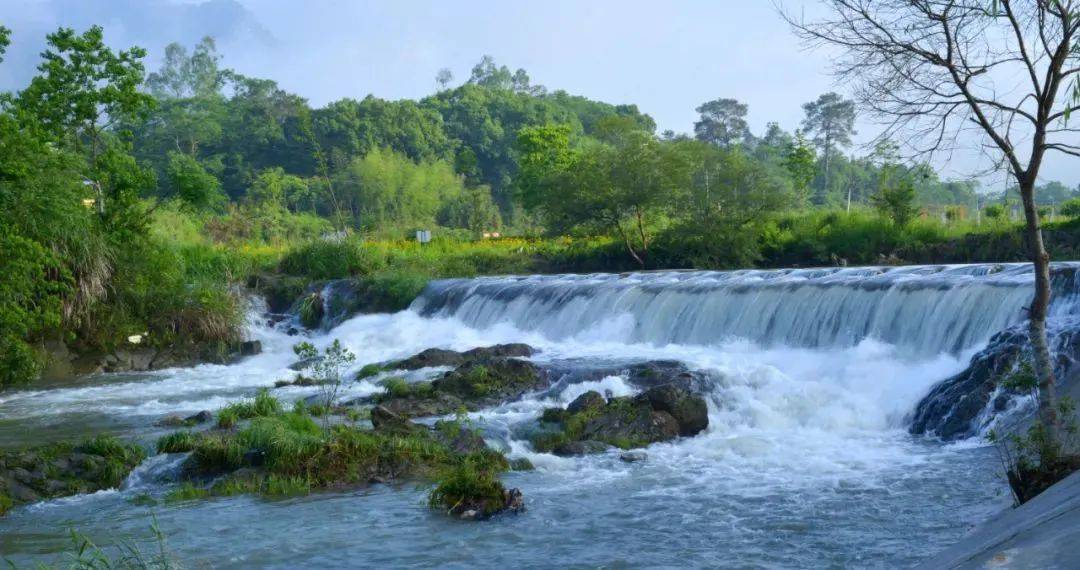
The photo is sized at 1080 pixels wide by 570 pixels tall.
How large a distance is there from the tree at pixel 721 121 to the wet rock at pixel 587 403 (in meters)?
71.9

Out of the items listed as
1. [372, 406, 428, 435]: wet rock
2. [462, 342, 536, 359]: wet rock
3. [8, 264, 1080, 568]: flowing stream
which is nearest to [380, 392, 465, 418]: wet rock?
[8, 264, 1080, 568]: flowing stream

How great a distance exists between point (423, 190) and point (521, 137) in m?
11.0

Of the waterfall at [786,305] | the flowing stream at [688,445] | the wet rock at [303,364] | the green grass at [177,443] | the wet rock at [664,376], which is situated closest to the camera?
the flowing stream at [688,445]

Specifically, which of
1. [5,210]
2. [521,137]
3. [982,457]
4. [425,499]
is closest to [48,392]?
[5,210]

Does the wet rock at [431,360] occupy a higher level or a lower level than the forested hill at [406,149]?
lower

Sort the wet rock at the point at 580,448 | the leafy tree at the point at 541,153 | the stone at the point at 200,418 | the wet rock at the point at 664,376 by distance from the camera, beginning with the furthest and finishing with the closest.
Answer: the leafy tree at the point at 541,153 → the wet rock at the point at 664,376 → the stone at the point at 200,418 → the wet rock at the point at 580,448

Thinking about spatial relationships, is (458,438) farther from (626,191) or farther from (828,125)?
(828,125)

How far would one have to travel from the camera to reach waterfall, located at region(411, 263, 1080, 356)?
14.1 metres

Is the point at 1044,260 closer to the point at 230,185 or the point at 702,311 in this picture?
the point at 702,311

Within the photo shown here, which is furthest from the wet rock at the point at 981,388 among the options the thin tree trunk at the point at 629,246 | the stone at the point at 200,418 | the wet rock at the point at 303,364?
the thin tree trunk at the point at 629,246

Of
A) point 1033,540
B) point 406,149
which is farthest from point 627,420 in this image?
point 406,149

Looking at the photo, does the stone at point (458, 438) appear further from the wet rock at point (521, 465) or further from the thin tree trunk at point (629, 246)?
the thin tree trunk at point (629, 246)

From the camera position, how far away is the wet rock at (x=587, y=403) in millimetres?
12101

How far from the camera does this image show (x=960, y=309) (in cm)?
1427
